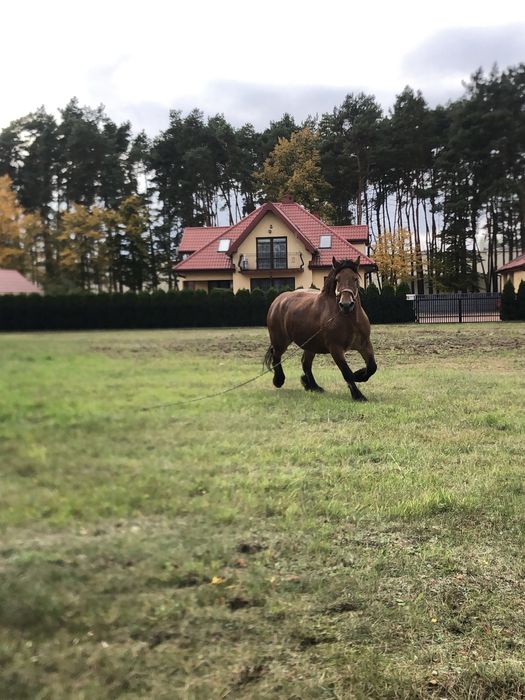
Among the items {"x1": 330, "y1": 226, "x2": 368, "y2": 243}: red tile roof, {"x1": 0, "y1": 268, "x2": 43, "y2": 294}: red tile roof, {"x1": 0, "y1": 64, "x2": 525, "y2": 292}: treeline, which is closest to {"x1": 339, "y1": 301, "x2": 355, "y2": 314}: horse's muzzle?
{"x1": 330, "y1": 226, "x2": 368, "y2": 243}: red tile roof

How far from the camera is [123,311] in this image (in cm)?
150

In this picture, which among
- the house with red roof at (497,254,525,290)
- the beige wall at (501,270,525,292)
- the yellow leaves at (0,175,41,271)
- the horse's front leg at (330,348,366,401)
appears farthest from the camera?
Result: the horse's front leg at (330,348,366,401)

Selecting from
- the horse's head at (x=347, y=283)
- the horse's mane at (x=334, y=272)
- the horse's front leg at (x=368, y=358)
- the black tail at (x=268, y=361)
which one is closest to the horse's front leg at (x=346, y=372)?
the horse's front leg at (x=368, y=358)

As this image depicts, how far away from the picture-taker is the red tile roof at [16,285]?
1222 mm

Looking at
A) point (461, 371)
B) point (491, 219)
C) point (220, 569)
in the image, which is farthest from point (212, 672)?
point (461, 371)

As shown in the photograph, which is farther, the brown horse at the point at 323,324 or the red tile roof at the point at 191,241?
the brown horse at the point at 323,324

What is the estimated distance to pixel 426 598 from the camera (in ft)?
7.14

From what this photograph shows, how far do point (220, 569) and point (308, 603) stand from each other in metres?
0.67

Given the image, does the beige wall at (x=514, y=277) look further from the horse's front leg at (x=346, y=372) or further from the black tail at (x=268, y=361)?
the horse's front leg at (x=346, y=372)

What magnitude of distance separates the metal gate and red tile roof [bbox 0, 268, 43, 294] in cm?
258

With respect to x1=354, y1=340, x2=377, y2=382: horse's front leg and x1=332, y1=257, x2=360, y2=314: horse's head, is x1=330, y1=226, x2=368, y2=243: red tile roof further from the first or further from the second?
x1=354, y1=340, x2=377, y2=382: horse's front leg

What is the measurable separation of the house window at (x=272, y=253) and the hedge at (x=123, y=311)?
26424 mm

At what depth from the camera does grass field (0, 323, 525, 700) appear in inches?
38.0

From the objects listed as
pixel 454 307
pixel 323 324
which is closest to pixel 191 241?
pixel 454 307
